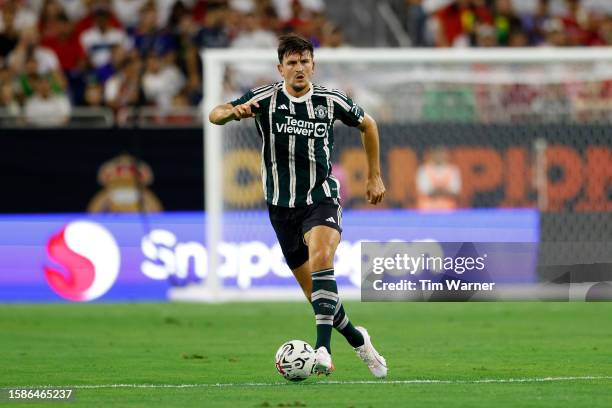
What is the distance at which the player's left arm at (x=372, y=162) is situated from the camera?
909 centimetres

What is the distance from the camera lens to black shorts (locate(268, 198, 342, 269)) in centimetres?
898

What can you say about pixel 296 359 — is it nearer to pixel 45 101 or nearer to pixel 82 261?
pixel 82 261

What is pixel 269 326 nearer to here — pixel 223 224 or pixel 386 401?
pixel 223 224

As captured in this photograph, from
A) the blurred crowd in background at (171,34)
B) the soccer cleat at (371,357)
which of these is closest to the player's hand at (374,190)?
the soccer cleat at (371,357)

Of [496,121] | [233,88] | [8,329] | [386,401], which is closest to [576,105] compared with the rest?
[496,121]

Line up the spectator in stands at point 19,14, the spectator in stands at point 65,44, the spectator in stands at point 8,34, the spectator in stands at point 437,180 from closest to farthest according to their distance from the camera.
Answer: the spectator in stands at point 437,180, the spectator in stands at point 8,34, the spectator in stands at point 19,14, the spectator in stands at point 65,44

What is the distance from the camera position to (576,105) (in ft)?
57.2

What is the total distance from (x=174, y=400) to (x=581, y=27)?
49.6 feet

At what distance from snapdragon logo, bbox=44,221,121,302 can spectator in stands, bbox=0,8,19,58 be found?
434 cm

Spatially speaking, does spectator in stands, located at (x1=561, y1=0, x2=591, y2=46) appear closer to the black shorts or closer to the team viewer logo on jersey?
the team viewer logo on jersey

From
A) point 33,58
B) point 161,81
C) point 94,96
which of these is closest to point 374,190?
point 94,96

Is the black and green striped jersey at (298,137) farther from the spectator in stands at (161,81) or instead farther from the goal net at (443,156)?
the spectator in stands at (161,81)

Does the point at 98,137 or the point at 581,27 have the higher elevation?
the point at 581,27

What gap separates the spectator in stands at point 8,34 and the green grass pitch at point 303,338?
16.5ft
